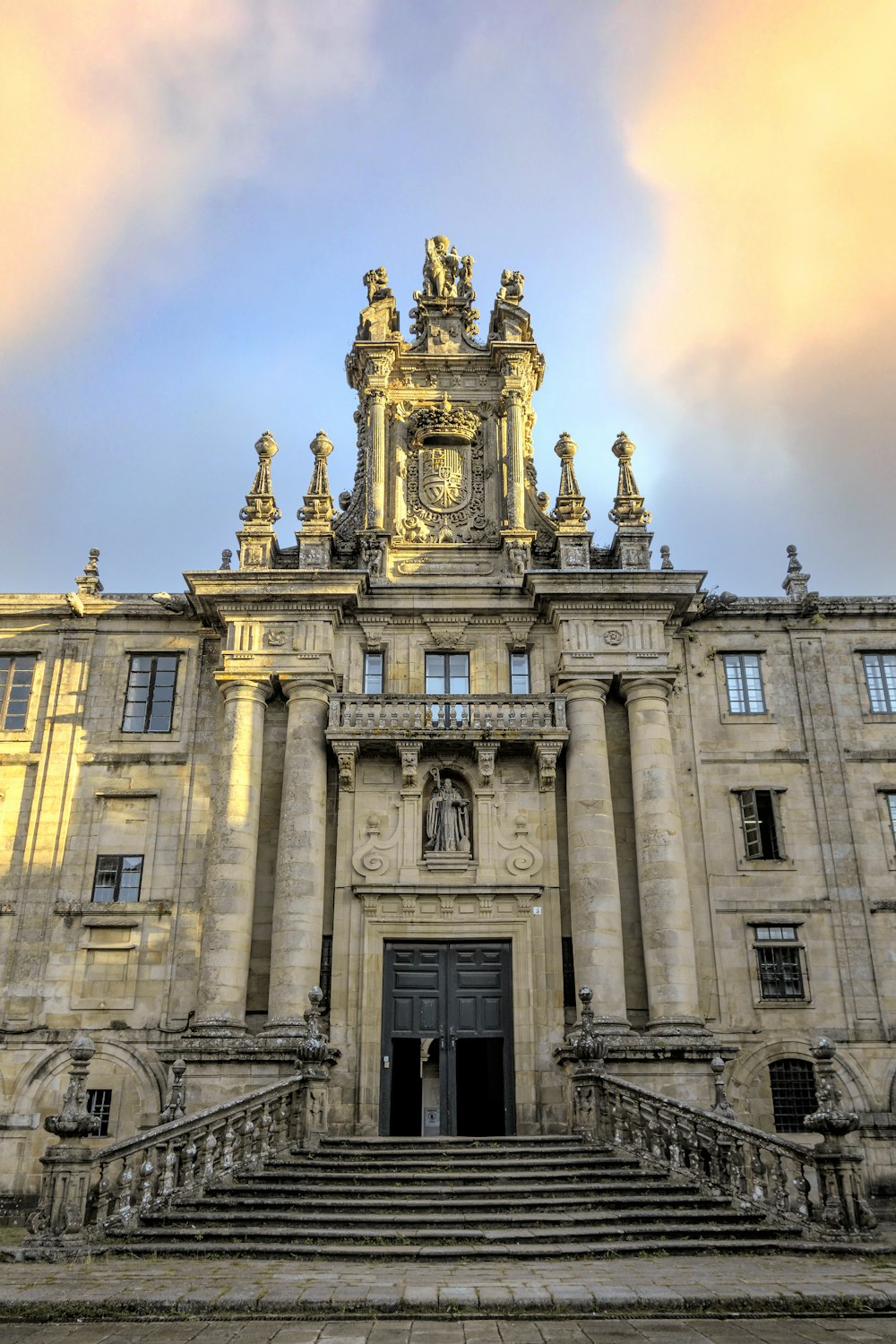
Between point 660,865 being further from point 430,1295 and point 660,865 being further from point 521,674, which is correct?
point 430,1295

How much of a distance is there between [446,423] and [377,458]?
2.23 m

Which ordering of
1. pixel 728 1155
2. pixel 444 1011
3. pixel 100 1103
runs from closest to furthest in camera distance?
pixel 728 1155
pixel 100 1103
pixel 444 1011

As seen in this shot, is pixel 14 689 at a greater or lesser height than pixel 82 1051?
greater

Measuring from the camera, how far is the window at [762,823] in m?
27.1

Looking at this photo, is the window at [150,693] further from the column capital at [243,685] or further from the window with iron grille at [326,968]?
the window with iron grille at [326,968]

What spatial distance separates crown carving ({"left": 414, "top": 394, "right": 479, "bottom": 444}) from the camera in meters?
30.1

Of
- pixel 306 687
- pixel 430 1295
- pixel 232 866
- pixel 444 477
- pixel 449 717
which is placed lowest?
pixel 430 1295

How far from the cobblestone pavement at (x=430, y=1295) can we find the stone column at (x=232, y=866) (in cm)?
993

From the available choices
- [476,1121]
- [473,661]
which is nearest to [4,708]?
[473,661]

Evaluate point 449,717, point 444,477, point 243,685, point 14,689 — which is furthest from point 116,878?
point 444,477

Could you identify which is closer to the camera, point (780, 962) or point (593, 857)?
point (593, 857)

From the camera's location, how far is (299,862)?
25.1 metres

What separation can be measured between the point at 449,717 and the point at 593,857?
15.6ft

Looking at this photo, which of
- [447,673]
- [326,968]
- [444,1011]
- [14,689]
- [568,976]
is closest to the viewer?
[444,1011]
